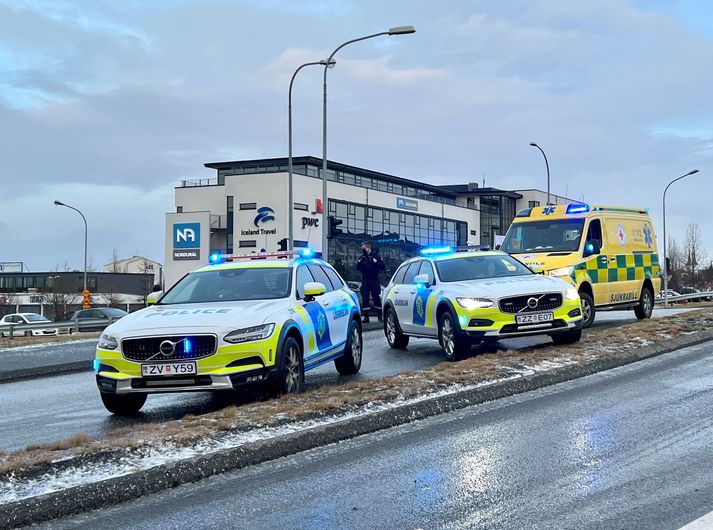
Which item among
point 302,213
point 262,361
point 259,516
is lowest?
point 259,516

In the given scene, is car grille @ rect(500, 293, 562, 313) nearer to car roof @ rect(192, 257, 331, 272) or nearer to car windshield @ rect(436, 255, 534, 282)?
car windshield @ rect(436, 255, 534, 282)

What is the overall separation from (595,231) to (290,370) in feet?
31.3

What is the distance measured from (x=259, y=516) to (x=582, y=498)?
184 centimetres

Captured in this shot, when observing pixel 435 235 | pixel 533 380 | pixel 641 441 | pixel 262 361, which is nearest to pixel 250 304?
pixel 262 361

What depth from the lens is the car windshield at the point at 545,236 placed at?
653 inches

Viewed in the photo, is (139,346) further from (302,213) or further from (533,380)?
(302,213)

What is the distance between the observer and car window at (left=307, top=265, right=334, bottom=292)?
1105 centimetres

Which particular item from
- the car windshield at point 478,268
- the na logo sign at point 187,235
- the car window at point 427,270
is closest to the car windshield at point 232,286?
the car window at point 427,270

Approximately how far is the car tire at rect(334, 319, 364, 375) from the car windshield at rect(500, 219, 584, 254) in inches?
244

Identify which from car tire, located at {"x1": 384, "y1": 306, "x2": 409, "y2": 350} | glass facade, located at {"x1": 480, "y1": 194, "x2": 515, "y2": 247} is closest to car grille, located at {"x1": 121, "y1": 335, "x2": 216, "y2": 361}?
car tire, located at {"x1": 384, "y1": 306, "x2": 409, "y2": 350}

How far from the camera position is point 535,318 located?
475 inches

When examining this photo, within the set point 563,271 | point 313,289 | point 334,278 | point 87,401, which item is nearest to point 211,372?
point 313,289

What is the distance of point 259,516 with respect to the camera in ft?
Answer: 16.0

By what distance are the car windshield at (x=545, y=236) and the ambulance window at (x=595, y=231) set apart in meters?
0.17
